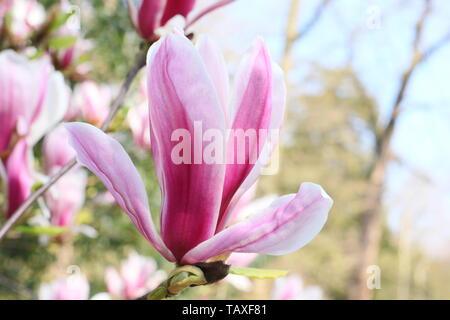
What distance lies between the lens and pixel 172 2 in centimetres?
53

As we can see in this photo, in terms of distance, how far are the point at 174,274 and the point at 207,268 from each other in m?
0.02

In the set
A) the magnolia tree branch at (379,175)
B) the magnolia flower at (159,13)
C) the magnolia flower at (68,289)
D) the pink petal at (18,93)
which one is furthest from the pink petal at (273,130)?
the magnolia tree branch at (379,175)

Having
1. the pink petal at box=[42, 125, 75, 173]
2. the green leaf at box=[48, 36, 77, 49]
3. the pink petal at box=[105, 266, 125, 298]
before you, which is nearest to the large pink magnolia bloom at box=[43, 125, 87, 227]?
the pink petal at box=[42, 125, 75, 173]

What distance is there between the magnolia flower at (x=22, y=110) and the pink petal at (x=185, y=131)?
258mm

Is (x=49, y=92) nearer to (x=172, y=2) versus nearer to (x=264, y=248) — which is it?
(x=172, y=2)

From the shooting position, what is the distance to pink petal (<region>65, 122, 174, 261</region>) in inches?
14.5

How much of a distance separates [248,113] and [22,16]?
2.51ft

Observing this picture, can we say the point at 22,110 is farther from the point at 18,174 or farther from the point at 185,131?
the point at 185,131

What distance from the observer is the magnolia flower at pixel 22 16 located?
928mm

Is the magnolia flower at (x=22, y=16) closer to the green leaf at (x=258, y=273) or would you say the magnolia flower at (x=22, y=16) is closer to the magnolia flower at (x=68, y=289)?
the magnolia flower at (x=68, y=289)

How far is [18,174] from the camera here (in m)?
0.60

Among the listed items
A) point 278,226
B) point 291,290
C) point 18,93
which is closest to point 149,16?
point 18,93
